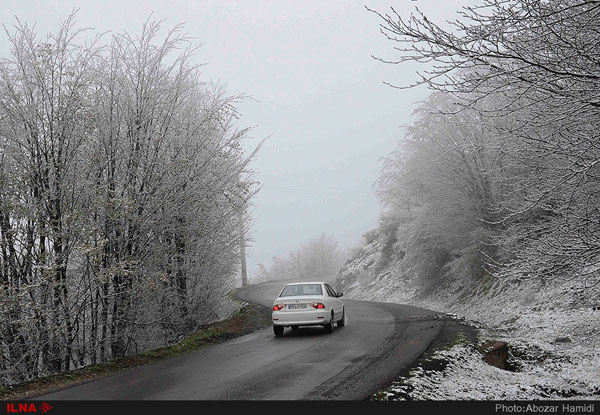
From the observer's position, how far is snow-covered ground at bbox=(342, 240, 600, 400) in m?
7.76

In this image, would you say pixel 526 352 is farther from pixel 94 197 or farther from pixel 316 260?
pixel 316 260

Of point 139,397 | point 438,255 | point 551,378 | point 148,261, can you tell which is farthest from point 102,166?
point 438,255

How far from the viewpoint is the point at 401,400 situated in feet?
21.8

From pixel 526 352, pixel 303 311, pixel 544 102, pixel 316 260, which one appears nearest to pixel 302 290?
pixel 303 311

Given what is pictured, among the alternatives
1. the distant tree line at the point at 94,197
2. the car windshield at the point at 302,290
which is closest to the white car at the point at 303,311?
the car windshield at the point at 302,290

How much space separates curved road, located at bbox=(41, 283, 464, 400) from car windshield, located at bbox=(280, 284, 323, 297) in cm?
139

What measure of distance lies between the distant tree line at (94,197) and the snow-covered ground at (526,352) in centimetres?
688

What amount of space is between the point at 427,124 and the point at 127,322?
18682 millimetres

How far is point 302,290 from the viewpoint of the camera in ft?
49.1

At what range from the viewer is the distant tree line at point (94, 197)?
1110cm

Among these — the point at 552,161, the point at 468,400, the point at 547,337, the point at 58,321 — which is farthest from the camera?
the point at 547,337

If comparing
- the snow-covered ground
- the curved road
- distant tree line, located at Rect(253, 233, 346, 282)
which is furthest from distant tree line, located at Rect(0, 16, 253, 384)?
distant tree line, located at Rect(253, 233, 346, 282)

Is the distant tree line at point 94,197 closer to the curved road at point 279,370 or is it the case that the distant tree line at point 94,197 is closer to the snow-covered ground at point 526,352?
the curved road at point 279,370

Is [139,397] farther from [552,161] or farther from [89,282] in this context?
[552,161]
